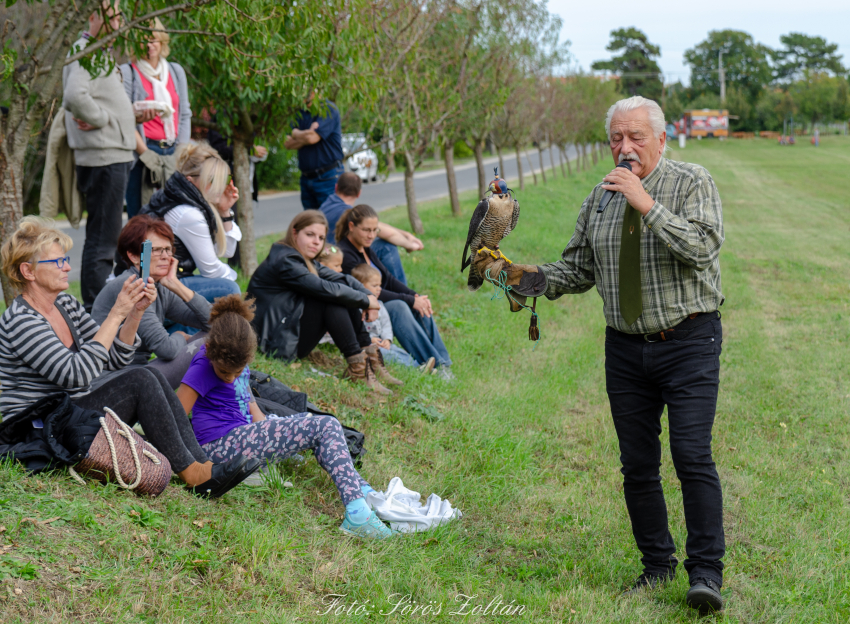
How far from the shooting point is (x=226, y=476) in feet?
12.8

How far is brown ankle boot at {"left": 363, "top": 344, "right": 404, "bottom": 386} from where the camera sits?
20.7 ft

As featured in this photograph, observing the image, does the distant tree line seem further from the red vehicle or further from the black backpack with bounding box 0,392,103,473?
the black backpack with bounding box 0,392,103,473

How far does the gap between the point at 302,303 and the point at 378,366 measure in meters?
0.82

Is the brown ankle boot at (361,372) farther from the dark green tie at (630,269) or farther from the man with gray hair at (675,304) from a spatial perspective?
the dark green tie at (630,269)

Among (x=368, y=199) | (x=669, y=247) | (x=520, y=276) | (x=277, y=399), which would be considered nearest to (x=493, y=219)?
(x=520, y=276)

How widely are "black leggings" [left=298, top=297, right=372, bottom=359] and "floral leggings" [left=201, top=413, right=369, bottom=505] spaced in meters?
1.93

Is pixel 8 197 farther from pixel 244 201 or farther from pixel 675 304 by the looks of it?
pixel 244 201

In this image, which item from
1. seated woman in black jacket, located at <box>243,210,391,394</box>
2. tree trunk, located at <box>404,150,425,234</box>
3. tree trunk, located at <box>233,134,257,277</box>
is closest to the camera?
seated woman in black jacket, located at <box>243,210,391,394</box>

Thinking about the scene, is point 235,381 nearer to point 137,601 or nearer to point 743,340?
point 137,601

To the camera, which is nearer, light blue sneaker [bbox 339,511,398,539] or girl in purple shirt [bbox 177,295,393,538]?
light blue sneaker [bbox 339,511,398,539]

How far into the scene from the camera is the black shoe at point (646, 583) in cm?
355

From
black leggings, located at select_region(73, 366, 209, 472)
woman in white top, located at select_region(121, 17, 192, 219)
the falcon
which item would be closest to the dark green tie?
the falcon

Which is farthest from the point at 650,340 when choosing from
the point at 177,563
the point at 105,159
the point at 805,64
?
the point at 805,64

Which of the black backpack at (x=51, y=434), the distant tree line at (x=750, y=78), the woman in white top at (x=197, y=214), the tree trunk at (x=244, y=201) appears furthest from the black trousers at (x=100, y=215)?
the distant tree line at (x=750, y=78)
